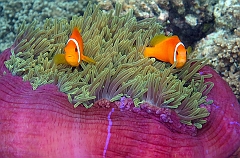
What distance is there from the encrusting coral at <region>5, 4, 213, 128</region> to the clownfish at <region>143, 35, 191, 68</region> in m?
0.07

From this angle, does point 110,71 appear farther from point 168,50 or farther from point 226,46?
point 226,46

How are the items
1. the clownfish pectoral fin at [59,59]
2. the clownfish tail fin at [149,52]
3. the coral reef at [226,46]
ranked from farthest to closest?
the coral reef at [226,46] → the clownfish tail fin at [149,52] → the clownfish pectoral fin at [59,59]

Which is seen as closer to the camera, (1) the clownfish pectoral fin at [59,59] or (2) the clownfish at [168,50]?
(1) the clownfish pectoral fin at [59,59]

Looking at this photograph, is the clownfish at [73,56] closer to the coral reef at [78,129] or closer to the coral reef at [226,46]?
the coral reef at [78,129]

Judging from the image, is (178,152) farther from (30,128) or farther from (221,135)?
(30,128)

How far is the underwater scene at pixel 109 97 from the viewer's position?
1815 millimetres

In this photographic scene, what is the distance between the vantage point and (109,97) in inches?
77.0

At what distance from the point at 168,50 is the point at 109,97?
637 mm

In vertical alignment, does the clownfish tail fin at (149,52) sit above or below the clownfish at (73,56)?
above

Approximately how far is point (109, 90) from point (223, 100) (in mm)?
879

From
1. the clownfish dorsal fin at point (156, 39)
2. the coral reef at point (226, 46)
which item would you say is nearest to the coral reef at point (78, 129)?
the clownfish dorsal fin at point (156, 39)

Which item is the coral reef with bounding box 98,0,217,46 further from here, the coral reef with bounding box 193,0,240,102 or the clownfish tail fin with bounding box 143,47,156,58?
the clownfish tail fin with bounding box 143,47,156,58

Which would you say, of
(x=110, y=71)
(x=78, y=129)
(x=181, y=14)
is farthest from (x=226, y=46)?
(x=78, y=129)

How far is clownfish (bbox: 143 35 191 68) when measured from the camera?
221cm
